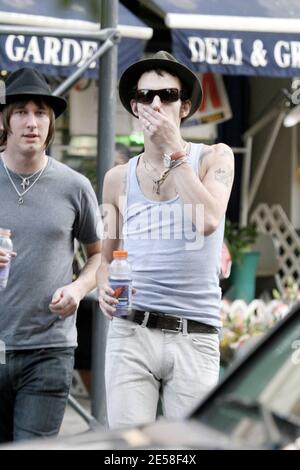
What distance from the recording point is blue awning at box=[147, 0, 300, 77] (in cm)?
815

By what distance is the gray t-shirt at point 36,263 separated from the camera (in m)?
4.62

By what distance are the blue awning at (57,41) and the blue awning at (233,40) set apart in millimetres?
344

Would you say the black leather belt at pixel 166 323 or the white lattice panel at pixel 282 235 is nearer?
the black leather belt at pixel 166 323

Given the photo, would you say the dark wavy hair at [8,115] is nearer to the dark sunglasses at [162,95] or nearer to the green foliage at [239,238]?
the dark sunglasses at [162,95]

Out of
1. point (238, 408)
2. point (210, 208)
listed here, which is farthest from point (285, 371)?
point (210, 208)

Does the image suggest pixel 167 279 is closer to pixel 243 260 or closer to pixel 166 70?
pixel 166 70

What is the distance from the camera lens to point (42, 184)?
4.75 metres

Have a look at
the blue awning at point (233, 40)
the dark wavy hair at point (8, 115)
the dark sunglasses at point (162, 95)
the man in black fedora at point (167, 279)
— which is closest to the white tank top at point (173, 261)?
the man in black fedora at point (167, 279)

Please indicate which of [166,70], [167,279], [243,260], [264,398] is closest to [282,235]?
[243,260]

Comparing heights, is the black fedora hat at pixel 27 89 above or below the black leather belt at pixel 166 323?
above

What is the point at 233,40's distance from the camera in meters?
8.24

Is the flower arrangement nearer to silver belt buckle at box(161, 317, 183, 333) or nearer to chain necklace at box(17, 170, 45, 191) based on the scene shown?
chain necklace at box(17, 170, 45, 191)

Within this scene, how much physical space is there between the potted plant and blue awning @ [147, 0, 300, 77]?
233cm
